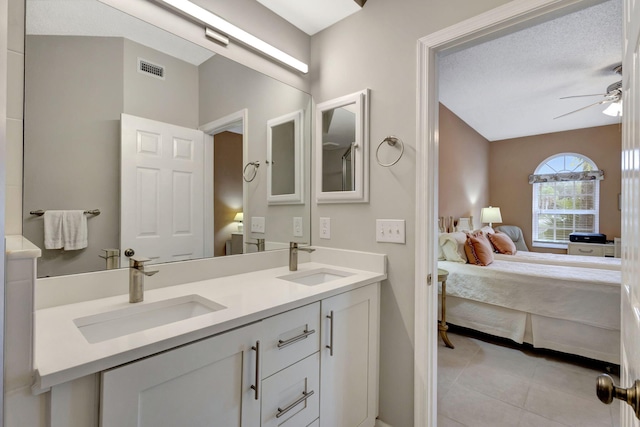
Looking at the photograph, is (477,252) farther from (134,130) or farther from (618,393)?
(134,130)

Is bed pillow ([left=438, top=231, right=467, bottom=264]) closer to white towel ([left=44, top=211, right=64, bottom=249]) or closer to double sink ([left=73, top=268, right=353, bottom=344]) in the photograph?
double sink ([left=73, top=268, right=353, bottom=344])

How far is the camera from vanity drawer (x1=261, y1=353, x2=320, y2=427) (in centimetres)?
101

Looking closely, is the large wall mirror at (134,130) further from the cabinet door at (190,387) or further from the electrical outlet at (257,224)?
the cabinet door at (190,387)

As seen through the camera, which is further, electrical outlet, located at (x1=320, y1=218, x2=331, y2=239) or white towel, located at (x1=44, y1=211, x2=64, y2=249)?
electrical outlet, located at (x1=320, y1=218, x2=331, y2=239)

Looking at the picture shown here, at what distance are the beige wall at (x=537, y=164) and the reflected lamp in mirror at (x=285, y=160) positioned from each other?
5481mm

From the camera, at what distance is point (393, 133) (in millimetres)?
1526

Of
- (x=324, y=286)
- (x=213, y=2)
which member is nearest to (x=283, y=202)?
(x=324, y=286)

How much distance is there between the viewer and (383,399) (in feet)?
5.09

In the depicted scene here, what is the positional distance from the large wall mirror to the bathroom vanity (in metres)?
0.27

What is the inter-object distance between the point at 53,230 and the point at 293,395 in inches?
40.3

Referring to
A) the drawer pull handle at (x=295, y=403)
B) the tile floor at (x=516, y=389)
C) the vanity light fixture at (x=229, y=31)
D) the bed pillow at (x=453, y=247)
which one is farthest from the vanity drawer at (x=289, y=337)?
the bed pillow at (x=453, y=247)

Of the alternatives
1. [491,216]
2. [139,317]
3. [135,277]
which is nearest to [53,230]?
[135,277]

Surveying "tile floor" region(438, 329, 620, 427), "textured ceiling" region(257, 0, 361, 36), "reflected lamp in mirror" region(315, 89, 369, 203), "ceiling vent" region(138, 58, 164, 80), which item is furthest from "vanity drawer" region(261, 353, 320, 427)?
"textured ceiling" region(257, 0, 361, 36)

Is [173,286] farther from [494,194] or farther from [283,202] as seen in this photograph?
[494,194]
